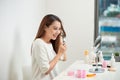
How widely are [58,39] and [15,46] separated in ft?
1.40

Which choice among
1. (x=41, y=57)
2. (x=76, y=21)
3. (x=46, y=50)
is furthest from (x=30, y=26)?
(x=76, y=21)

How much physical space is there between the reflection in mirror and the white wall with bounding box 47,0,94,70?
0.19 meters

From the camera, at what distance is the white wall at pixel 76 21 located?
3223 millimetres

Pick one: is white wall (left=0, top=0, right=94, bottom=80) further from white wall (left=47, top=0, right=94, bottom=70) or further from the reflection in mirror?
the reflection in mirror

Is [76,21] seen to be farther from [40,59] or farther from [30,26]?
[40,59]

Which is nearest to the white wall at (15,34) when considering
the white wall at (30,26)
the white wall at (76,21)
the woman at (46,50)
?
the white wall at (30,26)

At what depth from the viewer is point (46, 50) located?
2.17 metres

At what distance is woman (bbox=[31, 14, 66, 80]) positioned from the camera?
6.82 feet

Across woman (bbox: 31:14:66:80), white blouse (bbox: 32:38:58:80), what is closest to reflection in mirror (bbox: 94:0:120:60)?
woman (bbox: 31:14:66:80)

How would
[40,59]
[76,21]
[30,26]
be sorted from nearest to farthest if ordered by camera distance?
[40,59] → [30,26] → [76,21]

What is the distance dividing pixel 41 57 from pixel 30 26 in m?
0.67

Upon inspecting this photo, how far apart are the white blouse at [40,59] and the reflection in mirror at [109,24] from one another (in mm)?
1330

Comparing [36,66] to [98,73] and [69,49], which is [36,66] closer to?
[98,73]

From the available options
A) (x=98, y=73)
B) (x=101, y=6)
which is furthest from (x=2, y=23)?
(x=101, y=6)
